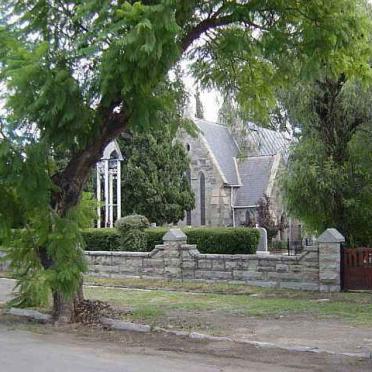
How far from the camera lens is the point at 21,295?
13250mm

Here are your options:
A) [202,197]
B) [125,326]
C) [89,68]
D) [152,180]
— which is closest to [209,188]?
[202,197]

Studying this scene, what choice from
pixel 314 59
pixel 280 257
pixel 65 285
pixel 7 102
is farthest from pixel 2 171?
pixel 280 257

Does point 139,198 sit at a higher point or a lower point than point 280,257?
higher

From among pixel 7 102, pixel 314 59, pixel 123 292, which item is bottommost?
pixel 123 292

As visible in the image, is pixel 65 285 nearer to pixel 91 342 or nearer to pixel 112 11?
pixel 91 342

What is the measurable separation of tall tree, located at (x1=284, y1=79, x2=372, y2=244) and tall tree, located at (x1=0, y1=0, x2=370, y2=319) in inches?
159

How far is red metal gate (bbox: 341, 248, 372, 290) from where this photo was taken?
54.5 feet

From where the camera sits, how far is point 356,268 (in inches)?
658

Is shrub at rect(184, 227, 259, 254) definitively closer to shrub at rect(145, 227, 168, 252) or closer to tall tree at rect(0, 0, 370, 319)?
shrub at rect(145, 227, 168, 252)

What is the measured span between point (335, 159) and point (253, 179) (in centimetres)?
2835

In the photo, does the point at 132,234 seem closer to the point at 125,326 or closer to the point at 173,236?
the point at 173,236

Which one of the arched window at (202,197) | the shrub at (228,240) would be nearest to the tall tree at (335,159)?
the shrub at (228,240)

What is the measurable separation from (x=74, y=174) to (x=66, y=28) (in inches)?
118

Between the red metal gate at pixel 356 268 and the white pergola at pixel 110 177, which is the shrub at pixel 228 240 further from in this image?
the white pergola at pixel 110 177
